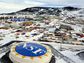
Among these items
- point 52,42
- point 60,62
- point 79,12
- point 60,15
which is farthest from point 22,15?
point 60,62

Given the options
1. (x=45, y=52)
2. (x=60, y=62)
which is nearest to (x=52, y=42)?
(x=60, y=62)

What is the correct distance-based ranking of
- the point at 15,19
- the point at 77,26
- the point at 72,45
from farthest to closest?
the point at 15,19
the point at 77,26
the point at 72,45

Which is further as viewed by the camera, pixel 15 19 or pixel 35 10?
pixel 35 10

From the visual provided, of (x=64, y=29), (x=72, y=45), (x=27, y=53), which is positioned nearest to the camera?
(x=27, y=53)

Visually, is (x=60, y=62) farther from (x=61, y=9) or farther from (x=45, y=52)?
(x=61, y=9)

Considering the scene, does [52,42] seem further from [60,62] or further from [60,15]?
[60,15]

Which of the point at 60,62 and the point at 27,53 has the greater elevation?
the point at 27,53
